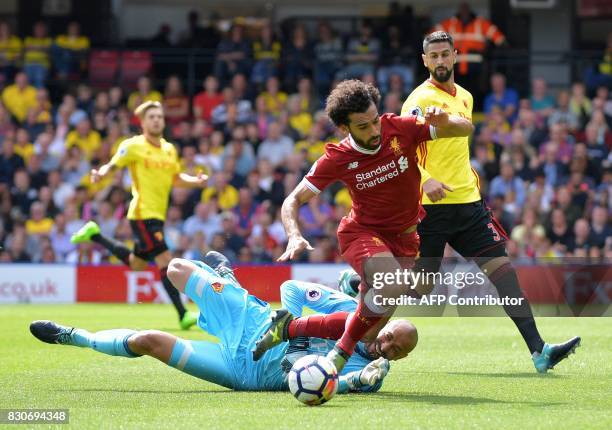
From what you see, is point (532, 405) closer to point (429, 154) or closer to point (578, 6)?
point (429, 154)

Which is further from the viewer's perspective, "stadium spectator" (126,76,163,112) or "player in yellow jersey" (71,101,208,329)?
"stadium spectator" (126,76,163,112)

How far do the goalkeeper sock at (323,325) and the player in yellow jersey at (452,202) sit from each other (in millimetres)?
1775

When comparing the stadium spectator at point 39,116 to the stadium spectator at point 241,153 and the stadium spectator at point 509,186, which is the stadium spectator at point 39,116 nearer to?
the stadium spectator at point 241,153

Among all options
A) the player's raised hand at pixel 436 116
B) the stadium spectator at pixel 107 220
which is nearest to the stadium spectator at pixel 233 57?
the stadium spectator at pixel 107 220

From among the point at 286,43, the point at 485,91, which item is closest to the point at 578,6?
the point at 485,91

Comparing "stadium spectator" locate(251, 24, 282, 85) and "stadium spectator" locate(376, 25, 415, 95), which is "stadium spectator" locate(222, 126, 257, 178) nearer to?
"stadium spectator" locate(251, 24, 282, 85)

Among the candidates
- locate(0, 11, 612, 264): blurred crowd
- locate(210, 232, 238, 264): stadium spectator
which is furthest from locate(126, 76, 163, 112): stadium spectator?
locate(210, 232, 238, 264): stadium spectator

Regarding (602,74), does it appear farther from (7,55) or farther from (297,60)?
(7,55)

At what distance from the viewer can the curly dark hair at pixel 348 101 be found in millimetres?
7637

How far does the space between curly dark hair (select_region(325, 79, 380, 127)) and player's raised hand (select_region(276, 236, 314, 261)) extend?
88 cm

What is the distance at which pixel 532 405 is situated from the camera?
23.1 feet

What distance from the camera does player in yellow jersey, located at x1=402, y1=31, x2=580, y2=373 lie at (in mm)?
9422

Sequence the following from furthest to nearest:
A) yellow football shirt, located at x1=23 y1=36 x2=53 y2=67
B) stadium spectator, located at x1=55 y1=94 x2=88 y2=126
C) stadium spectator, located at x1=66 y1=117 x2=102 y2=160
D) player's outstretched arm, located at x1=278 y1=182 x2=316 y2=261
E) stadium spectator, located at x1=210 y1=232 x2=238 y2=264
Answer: yellow football shirt, located at x1=23 y1=36 x2=53 y2=67 → stadium spectator, located at x1=55 y1=94 x2=88 y2=126 → stadium spectator, located at x1=66 y1=117 x2=102 y2=160 → stadium spectator, located at x1=210 y1=232 x2=238 y2=264 → player's outstretched arm, located at x1=278 y1=182 x2=316 y2=261

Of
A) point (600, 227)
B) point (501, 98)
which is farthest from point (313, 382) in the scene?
point (501, 98)
